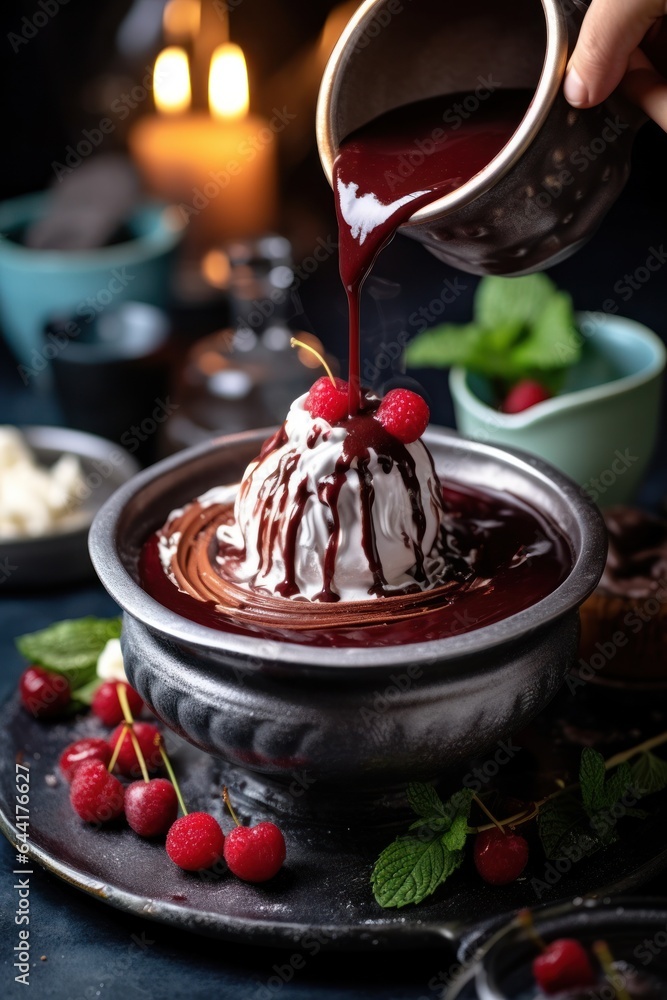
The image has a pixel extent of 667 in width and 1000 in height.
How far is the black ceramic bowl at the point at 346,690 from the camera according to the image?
6.38ft

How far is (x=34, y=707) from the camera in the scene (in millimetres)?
2617

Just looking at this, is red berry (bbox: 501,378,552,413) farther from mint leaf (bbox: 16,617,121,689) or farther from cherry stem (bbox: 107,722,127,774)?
cherry stem (bbox: 107,722,127,774)

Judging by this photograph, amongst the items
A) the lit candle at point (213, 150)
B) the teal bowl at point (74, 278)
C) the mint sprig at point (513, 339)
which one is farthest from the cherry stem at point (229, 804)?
the lit candle at point (213, 150)

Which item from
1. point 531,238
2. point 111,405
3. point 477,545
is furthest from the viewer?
point 111,405

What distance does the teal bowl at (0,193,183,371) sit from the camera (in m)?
4.05

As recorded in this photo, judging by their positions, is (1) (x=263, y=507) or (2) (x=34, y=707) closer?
(1) (x=263, y=507)

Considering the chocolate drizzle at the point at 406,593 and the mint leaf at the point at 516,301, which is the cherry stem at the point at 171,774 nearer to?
the chocolate drizzle at the point at 406,593

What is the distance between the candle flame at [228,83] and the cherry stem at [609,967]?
361 centimetres

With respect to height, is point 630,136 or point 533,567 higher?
point 630,136

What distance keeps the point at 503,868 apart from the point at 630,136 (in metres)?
1.35

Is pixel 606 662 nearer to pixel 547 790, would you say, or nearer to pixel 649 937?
pixel 547 790

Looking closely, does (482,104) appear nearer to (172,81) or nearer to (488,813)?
(488,813)

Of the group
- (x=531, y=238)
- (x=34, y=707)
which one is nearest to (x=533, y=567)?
(x=531, y=238)

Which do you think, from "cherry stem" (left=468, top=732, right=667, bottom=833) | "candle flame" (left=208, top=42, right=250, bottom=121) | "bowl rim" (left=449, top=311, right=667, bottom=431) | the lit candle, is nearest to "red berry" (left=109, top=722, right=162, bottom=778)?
"cherry stem" (left=468, top=732, right=667, bottom=833)
